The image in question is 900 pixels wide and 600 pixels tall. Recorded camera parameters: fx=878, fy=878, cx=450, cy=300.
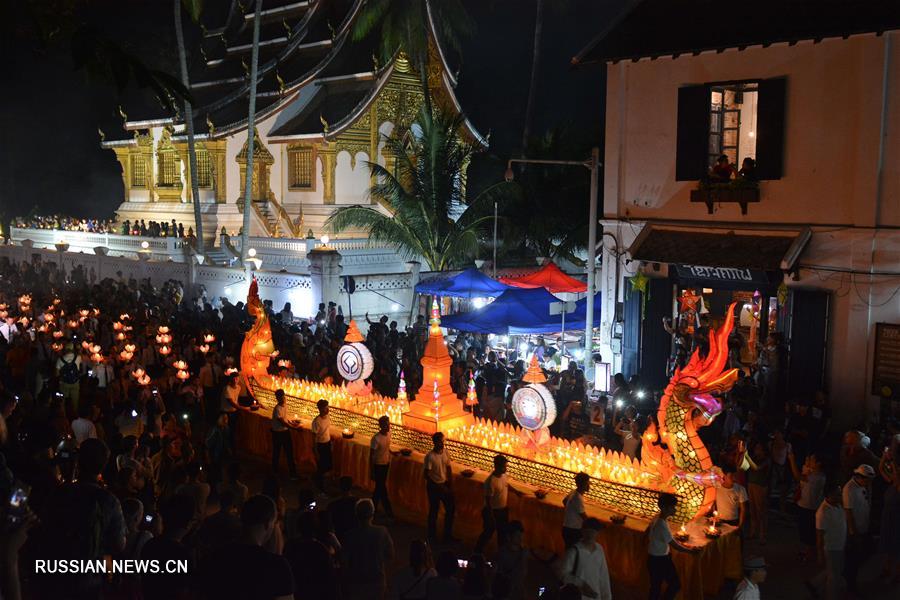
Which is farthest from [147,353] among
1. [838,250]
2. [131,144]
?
[131,144]

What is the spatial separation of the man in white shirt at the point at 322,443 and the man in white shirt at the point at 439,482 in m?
2.22

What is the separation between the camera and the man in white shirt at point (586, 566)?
7.18 meters

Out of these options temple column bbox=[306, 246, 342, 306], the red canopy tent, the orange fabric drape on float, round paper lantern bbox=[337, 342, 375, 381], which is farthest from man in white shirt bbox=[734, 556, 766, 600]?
temple column bbox=[306, 246, 342, 306]

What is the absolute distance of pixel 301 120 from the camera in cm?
3391

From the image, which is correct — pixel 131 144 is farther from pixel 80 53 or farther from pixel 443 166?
pixel 80 53

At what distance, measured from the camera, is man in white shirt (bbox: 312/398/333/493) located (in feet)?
39.9

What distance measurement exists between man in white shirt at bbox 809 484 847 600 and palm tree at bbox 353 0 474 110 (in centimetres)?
2272

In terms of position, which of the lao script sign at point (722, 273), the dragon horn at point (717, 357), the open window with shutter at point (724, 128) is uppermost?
the open window with shutter at point (724, 128)

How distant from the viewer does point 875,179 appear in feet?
45.8

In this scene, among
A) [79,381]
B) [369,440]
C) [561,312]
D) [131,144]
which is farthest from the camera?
[131,144]

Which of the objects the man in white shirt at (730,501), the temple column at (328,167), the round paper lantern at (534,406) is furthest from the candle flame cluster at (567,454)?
the temple column at (328,167)

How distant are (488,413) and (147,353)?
6.79 metres

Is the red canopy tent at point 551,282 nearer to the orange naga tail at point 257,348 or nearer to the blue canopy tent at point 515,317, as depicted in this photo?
the blue canopy tent at point 515,317
